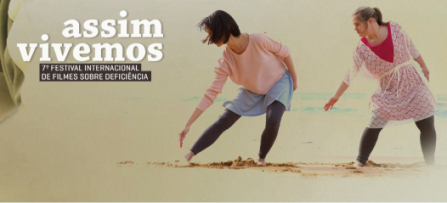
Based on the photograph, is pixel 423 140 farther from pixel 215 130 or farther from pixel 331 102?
pixel 215 130

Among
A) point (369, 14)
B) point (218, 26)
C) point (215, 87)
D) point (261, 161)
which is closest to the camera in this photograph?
point (218, 26)

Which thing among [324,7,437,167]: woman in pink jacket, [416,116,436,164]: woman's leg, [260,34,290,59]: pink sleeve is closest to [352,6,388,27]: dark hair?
[324,7,437,167]: woman in pink jacket

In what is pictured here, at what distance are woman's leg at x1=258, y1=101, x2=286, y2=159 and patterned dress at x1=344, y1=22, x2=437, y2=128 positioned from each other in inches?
28.3

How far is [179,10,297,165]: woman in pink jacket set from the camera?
3146 mm

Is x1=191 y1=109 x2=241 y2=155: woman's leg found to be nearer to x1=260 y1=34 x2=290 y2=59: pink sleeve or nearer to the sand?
the sand

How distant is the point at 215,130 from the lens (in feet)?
11.1

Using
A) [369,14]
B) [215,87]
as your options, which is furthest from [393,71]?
[215,87]

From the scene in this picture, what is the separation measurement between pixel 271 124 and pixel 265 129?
9cm

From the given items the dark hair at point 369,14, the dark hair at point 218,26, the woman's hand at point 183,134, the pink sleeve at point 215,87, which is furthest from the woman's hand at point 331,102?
the woman's hand at point 183,134

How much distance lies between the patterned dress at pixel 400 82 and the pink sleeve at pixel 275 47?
0.56m

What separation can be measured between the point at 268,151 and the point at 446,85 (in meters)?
1.52

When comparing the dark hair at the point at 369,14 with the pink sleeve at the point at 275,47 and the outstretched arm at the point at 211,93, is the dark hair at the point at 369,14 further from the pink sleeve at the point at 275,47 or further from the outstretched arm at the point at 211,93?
the outstretched arm at the point at 211,93

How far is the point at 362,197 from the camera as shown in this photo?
339 cm

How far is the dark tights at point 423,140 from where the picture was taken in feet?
10.6
